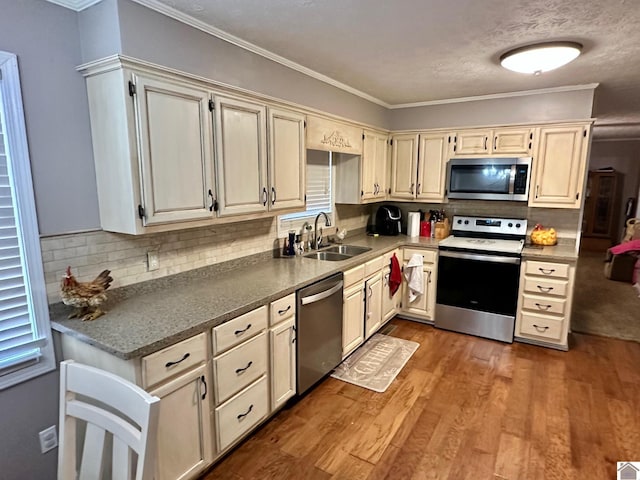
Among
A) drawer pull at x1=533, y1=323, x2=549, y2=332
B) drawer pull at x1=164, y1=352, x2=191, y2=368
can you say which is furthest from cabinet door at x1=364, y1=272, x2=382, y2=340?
drawer pull at x1=164, y1=352, x2=191, y2=368

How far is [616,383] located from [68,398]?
369cm

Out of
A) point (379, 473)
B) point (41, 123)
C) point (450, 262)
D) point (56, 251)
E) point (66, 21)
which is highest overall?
point (66, 21)

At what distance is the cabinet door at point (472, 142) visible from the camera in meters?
3.89

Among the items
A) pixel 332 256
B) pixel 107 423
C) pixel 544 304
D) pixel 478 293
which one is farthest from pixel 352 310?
pixel 107 423

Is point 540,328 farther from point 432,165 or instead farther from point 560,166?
point 432,165

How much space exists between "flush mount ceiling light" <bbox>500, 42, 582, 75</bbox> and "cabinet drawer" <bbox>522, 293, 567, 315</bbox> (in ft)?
6.64

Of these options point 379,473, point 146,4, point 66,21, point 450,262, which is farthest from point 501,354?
point 66,21

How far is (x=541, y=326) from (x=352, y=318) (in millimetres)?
1866

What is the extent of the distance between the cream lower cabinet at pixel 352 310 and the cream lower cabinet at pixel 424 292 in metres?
0.97

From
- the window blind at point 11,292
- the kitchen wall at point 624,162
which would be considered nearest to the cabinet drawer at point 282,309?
the window blind at point 11,292

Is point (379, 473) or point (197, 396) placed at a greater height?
point (197, 396)

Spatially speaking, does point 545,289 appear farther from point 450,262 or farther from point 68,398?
point 68,398

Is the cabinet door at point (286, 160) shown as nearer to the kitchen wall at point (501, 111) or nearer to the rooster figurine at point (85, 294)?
the rooster figurine at point (85, 294)

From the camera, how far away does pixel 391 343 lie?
11.9 feet
